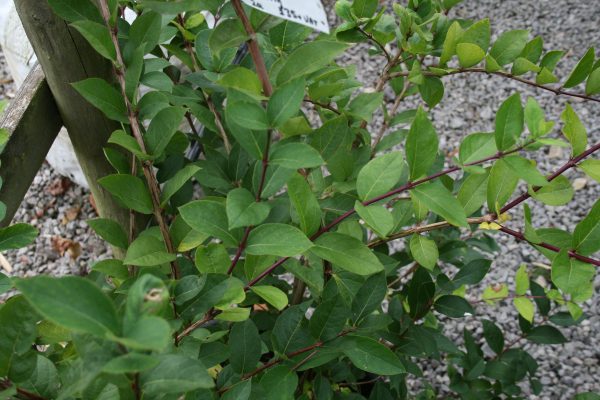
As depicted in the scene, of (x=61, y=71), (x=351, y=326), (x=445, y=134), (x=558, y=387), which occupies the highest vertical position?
(x=61, y=71)

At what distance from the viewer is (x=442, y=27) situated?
3.28ft

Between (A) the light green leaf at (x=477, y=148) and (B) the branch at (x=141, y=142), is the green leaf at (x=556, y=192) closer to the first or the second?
(A) the light green leaf at (x=477, y=148)

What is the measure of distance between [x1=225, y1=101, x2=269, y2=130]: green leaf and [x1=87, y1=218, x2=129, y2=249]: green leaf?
416mm

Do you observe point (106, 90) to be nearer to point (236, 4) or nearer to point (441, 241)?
point (236, 4)

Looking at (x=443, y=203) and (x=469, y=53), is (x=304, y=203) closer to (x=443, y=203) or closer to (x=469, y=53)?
(x=443, y=203)

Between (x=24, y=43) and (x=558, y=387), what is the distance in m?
2.15

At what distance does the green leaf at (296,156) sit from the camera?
631 mm

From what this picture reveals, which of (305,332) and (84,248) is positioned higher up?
(305,332)

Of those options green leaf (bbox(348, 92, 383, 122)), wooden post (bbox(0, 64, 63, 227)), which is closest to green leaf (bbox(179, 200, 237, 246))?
green leaf (bbox(348, 92, 383, 122))

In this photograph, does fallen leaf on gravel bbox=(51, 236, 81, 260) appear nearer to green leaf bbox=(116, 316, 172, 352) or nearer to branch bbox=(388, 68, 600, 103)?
branch bbox=(388, 68, 600, 103)

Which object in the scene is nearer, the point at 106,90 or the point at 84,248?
the point at 106,90

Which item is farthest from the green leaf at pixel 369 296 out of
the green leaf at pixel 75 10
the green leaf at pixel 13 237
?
the green leaf at pixel 75 10

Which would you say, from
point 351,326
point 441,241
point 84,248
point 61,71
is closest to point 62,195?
point 84,248

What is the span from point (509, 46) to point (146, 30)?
57cm
